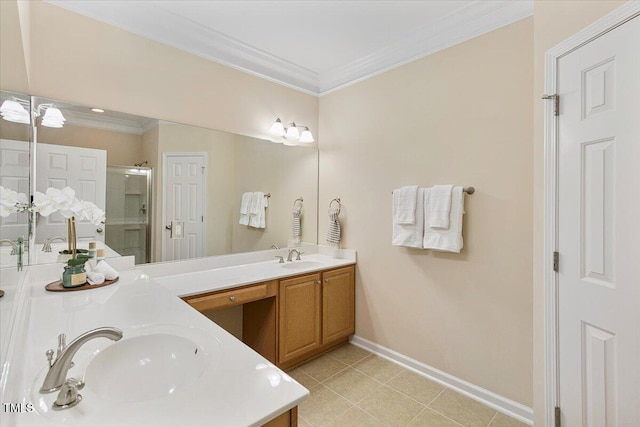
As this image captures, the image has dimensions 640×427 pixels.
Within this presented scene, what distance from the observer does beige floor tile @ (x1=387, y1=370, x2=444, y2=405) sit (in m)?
2.05

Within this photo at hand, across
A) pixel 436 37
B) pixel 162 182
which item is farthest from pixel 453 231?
pixel 162 182

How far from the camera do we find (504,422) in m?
1.81

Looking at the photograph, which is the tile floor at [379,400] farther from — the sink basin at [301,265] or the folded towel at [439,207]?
the folded towel at [439,207]

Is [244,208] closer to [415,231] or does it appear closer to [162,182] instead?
[162,182]

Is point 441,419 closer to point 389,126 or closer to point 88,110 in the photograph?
point 389,126

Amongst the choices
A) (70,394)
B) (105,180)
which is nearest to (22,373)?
(70,394)

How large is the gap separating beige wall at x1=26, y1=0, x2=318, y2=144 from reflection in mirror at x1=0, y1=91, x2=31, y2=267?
0.18 metres

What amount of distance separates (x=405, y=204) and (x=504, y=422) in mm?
1524

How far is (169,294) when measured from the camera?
1.48 m

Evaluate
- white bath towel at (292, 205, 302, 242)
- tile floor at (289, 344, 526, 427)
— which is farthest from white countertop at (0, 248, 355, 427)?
white bath towel at (292, 205, 302, 242)

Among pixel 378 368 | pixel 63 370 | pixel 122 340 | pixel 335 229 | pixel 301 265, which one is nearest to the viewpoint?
pixel 63 370

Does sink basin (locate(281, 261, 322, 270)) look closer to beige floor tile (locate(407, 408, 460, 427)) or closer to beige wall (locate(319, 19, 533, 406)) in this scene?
beige wall (locate(319, 19, 533, 406))

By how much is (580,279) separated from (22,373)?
6.53ft

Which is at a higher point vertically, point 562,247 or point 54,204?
point 54,204
